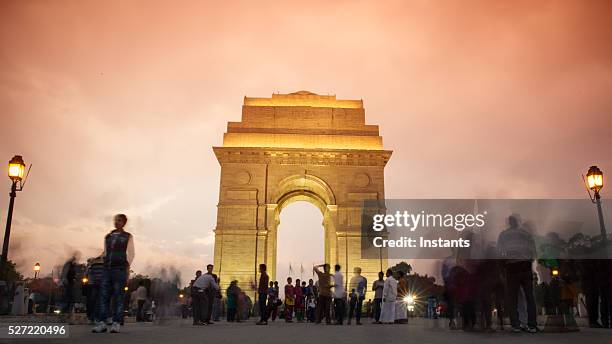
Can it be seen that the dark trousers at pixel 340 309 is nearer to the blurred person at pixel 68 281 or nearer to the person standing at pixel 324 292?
the person standing at pixel 324 292

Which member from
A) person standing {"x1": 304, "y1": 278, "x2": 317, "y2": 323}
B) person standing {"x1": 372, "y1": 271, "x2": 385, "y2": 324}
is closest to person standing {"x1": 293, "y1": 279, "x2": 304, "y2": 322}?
person standing {"x1": 304, "y1": 278, "x2": 317, "y2": 323}

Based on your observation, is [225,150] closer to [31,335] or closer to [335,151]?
[335,151]

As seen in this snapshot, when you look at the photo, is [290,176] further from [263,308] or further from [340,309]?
[263,308]

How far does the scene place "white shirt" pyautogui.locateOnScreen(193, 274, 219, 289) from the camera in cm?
1373

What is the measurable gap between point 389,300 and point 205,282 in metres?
5.35

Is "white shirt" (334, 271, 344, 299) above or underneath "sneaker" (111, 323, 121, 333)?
above

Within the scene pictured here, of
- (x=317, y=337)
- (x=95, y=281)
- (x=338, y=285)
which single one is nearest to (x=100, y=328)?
(x=95, y=281)

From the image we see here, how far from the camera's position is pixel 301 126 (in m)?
32.2

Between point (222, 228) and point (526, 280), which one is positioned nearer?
point (526, 280)

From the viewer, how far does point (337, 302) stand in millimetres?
14789

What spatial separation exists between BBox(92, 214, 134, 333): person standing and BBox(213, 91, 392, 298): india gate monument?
19.6 m

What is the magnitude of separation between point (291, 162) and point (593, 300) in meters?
20.7

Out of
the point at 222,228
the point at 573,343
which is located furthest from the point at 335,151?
the point at 573,343

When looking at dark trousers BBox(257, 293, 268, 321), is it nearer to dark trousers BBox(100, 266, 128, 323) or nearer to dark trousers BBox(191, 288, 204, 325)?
dark trousers BBox(191, 288, 204, 325)
